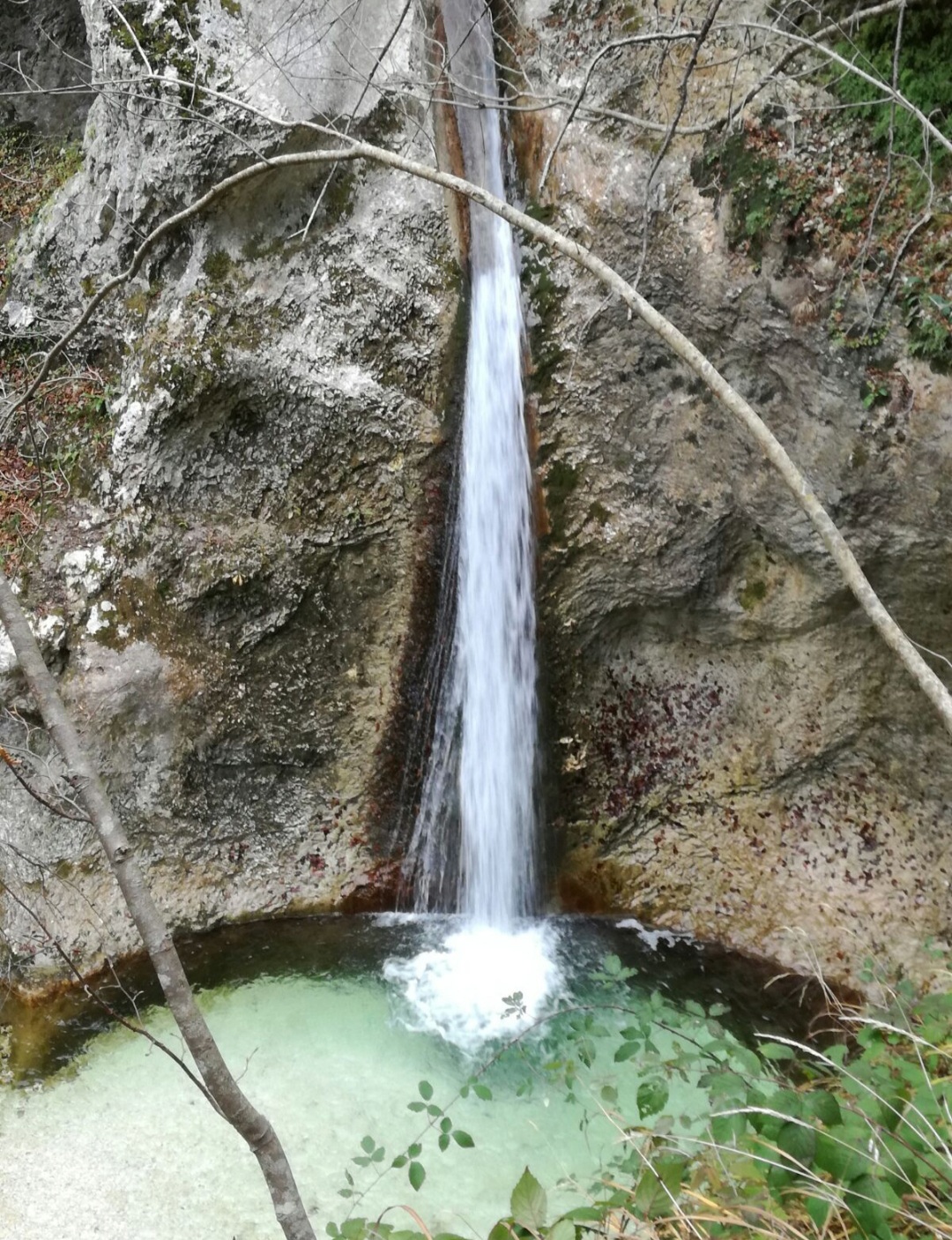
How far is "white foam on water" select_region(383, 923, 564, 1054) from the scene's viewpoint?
4.36m

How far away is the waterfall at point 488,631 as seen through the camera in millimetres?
5184

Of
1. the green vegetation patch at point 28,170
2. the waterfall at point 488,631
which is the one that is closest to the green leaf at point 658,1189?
the waterfall at point 488,631

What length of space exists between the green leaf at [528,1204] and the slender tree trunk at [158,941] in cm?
A: 53

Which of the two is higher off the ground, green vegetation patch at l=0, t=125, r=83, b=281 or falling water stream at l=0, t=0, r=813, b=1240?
green vegetation patch at l=0, t=125, r=83, b=281

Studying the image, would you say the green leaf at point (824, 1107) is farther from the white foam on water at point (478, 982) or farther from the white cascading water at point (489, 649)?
the white cascading water at point (489, 649)

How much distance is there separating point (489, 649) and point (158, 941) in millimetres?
3526

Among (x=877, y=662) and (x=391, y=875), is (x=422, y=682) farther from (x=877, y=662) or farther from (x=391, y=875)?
(x=877, y=662)

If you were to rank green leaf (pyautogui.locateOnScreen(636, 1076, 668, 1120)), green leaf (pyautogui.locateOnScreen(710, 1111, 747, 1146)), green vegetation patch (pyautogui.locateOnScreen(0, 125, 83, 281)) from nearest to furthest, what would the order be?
1. green leaf (pyautogui.locateOnScreen(710, 1111, 747, 1146))
2. green leaf (pyautogui.locateOnScreen(636, 1076, 668, 1120))
3. green vegetation patch (pyautogui.locateOnScreen(0, 125, 83, 281))

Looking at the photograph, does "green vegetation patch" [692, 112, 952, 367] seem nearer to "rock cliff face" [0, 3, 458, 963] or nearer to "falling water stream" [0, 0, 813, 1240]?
"falling water stream" [0, 0, 813, 1240]

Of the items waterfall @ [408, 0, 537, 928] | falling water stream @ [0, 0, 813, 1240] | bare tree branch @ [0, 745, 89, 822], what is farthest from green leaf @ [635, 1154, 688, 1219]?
waterfall @ [408, 0, 537, 928]

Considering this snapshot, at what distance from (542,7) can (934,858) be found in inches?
227

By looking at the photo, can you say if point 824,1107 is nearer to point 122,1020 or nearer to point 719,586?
point 122,1020

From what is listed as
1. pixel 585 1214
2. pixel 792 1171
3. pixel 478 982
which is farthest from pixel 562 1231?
pixel 478 982

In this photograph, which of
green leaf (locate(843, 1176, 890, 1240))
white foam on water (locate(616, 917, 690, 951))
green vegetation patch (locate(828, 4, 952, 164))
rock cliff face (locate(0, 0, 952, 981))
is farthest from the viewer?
white foam on water (locate(616, 917, 690, 951))
